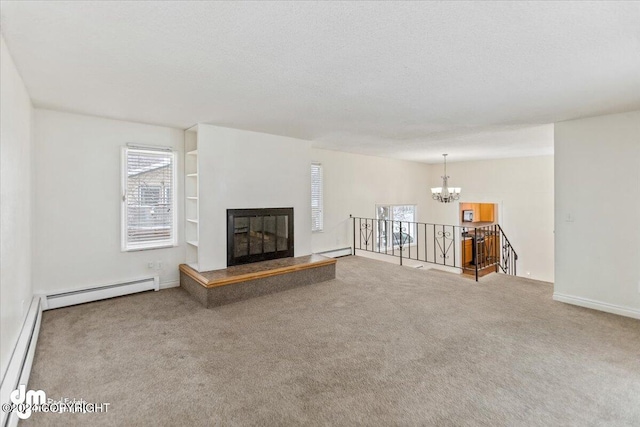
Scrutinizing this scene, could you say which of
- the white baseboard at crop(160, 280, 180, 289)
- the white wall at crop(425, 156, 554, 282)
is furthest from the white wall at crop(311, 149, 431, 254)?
the white baseboard at crop(160, 280, 180, 289)

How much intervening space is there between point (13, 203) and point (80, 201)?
157 cm

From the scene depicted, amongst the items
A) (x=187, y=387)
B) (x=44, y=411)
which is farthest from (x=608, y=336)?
(x=44, y=411)

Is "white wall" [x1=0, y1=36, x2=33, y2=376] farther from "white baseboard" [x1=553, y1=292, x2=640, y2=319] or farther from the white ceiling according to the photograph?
"white baseboard" [x1=553, y1=292, x2=640, y2=319]

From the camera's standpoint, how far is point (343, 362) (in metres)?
2.46

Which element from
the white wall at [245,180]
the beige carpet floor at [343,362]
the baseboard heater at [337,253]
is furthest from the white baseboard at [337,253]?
the beige carpet floor at [343,362]

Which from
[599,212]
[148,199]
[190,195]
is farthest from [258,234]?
[599,212]

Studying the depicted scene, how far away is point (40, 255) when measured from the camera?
11.7 ft

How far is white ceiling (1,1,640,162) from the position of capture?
1.72m

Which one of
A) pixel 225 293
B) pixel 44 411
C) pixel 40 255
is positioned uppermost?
pixel 40 255

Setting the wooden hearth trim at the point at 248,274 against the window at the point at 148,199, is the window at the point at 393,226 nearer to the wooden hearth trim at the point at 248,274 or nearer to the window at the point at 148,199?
the wooden hearth trim at the point at 248,274

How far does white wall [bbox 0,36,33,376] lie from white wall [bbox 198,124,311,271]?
1.76 meters

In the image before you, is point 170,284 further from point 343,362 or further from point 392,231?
point 392,231

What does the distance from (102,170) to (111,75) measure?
180 cm

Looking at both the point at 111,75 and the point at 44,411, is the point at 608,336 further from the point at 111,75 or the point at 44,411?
the point at 111,75
